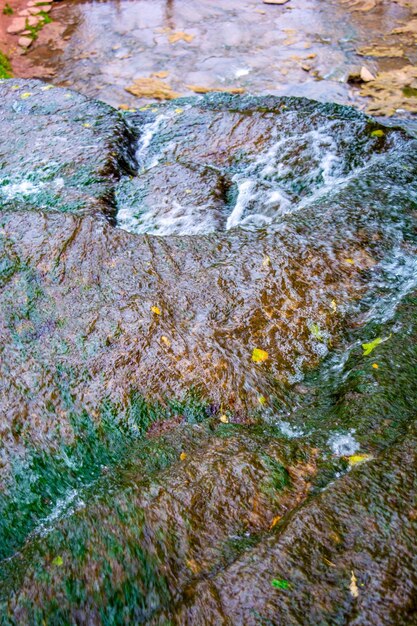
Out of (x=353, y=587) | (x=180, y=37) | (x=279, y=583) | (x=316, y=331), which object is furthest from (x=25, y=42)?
(x=353, y=587)

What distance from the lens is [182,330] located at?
121 inches

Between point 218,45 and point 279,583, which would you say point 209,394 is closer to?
point 279,583

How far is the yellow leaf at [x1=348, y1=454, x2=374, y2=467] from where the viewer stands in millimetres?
2338

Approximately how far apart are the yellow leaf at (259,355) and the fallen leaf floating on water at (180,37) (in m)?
8.06

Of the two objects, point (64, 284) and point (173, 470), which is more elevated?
point (64, 284)

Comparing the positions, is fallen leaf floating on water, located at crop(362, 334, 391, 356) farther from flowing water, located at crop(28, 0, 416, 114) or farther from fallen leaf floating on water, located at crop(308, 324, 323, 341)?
flowing water, located at crop(28, 0, 416, 114)

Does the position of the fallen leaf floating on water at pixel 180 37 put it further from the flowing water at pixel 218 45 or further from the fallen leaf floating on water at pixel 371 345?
the fallen leaf floating on water at pixel 371 345

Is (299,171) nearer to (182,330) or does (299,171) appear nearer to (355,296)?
(355,296)

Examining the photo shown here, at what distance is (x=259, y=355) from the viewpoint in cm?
302

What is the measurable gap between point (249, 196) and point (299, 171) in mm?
561

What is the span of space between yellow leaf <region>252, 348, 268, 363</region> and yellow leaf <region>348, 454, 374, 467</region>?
0.80m

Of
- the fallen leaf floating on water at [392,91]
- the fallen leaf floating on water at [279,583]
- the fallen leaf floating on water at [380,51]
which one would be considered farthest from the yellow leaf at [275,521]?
the fallen leaf floating on water at [380,51]

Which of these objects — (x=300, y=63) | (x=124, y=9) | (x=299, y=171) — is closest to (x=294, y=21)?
(x=300, y=63)

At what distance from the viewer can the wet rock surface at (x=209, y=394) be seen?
2.04 meters
